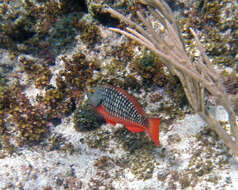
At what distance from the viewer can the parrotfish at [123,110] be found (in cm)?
373

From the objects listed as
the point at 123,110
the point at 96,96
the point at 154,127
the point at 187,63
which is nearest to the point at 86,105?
the point at 96,96

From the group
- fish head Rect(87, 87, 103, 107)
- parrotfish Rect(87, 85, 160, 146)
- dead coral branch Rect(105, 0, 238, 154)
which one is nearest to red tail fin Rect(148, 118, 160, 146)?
parrotfish Rect(87, 85, 160, 146)

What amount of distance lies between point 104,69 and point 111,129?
66.3 inches

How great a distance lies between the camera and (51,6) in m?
6.58

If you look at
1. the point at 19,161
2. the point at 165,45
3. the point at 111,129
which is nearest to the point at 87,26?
the point at 111,129

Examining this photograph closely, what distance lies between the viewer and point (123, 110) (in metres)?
3.90

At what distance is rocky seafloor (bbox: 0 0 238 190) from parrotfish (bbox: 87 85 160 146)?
81cm

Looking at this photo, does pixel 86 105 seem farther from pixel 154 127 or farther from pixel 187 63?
pixel 187 63

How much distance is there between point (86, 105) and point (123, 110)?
5.20 ft

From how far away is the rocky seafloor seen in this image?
4.23 metres

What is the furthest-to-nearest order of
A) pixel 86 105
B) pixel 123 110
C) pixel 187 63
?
pixel 86 105 < pixel 123 110 < pixel 187 63

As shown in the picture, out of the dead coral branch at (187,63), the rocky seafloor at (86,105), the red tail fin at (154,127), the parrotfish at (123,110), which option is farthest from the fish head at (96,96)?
the dead coral branch at (187,63)

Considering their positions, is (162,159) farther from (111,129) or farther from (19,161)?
(19,161)

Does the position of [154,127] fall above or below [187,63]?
below
